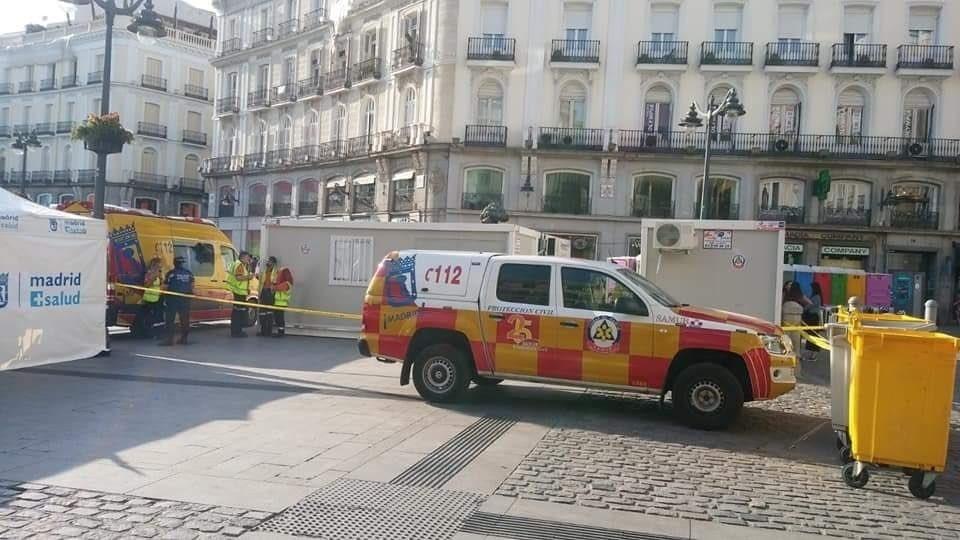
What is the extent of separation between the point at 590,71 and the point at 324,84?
1499 cm

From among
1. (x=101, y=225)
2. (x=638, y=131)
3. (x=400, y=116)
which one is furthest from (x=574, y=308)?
(x=400, y=116)

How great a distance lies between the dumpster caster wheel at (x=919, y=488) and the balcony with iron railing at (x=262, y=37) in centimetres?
4402

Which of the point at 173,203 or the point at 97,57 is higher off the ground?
the point at 97,57

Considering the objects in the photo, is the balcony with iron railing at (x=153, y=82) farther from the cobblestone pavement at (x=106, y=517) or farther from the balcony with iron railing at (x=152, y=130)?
the cobblestone pavement at (x=106, y=517)

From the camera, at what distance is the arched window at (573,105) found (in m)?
34.2

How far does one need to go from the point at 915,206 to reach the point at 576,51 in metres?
15.5

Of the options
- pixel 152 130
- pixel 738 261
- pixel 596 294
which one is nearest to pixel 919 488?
pixel 596 294

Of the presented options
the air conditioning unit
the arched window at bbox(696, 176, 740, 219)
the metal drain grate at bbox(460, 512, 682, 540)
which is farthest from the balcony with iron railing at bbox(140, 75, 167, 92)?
the metal drain grate at bbox(460, 512, 682, 540)

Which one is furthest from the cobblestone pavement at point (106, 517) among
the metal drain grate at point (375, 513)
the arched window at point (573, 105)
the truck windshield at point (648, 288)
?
the arched window at point (573, 105)

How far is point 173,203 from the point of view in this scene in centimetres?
5612

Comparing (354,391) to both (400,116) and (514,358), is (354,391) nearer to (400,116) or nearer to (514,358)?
(514,358)

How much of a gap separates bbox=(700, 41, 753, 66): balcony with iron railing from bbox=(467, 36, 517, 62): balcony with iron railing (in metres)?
8.05

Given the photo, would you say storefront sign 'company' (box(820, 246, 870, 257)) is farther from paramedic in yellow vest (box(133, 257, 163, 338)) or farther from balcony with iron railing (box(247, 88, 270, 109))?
balcony with iron railing (box(247, 88, 270, 109))

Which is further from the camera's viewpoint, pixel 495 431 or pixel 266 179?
pixel 266 179
